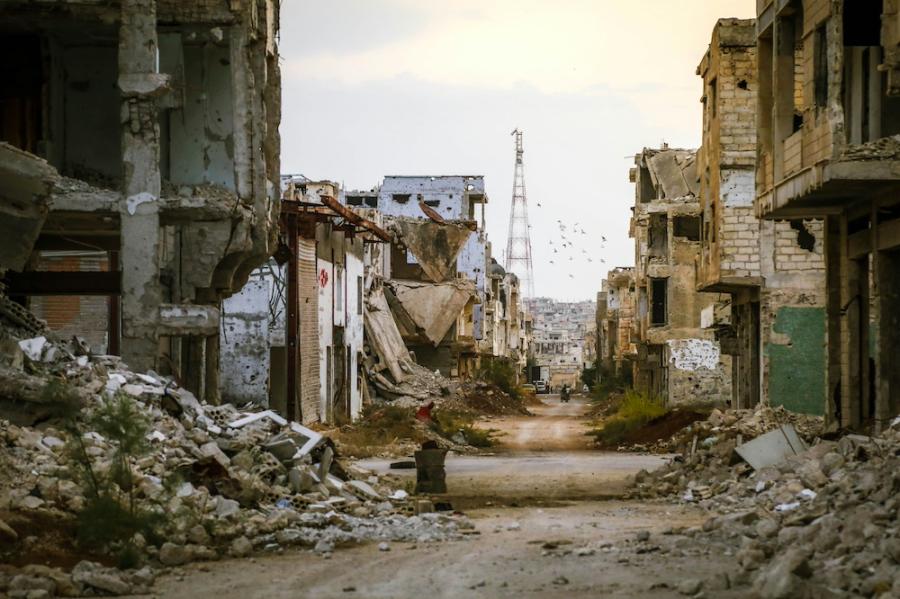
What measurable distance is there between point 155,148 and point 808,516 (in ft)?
42.3

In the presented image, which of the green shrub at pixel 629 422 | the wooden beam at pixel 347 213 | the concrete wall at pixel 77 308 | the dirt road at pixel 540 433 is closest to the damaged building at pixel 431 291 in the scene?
the dirt road at pixel 540 433

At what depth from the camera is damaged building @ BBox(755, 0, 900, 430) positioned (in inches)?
702

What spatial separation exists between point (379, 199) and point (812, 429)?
169 ft

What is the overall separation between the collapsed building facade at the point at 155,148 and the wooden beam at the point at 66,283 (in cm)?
2

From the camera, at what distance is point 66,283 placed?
863 inches

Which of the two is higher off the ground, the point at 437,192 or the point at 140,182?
the point at 437,192

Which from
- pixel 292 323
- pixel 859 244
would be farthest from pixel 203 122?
pixel 859 244

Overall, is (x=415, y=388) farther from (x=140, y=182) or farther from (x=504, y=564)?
(x=504, y=564)

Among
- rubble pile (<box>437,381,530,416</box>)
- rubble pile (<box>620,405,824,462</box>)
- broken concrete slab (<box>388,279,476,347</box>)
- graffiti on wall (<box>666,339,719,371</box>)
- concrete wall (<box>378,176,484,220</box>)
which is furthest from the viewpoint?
concrete wall (<box>378,176,484,220</box>)

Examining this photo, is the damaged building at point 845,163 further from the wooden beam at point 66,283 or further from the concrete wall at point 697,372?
the concrete wall at point 697,372

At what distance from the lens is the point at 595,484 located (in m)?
20.8

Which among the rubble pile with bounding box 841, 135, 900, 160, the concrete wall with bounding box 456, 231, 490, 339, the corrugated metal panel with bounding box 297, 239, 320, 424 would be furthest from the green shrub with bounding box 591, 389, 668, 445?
the concrete wall with bounding box 456, 231, 490, 339

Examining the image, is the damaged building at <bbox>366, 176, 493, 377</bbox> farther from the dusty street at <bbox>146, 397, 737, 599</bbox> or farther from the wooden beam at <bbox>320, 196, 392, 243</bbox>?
the dusty street at <bbox>146, 397, 737, 599</bbox>

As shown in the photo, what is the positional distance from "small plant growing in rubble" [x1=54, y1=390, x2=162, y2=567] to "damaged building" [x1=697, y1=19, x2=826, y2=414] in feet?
59.2
